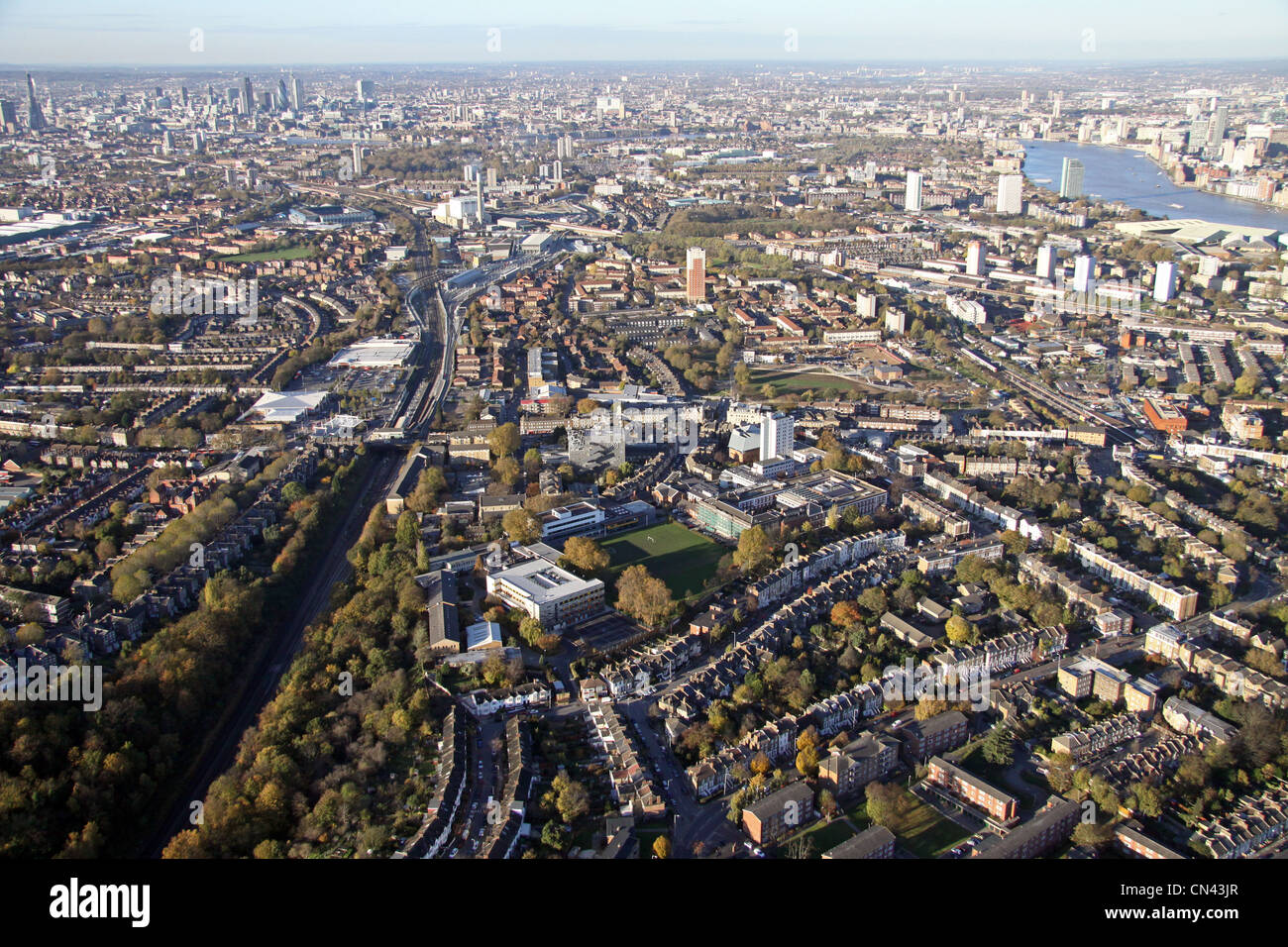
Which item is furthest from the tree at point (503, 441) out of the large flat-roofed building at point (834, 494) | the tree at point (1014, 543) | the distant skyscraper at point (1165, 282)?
the distant skyscraper at point (1165, 282)

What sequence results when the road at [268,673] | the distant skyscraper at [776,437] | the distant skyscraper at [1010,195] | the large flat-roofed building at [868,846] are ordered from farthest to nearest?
the distant skyscraper at [1010,195]
the distant skyscraper at [776,437]
the road at [268,673]
the large flat-roofed building at [868,846]

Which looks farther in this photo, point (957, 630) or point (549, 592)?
point (549, 592)

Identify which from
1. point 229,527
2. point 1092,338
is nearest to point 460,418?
point 229,527

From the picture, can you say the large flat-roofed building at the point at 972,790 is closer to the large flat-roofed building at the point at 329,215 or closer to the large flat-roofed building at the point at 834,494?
the large flat-roofed building at the point at 834,494

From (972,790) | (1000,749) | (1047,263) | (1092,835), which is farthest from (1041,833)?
(1047,263)

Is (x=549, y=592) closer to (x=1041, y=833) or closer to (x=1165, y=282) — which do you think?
(x=1041, y=833)

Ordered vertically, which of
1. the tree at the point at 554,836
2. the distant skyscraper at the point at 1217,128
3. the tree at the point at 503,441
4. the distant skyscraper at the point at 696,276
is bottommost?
the tree at the point at 554,836
